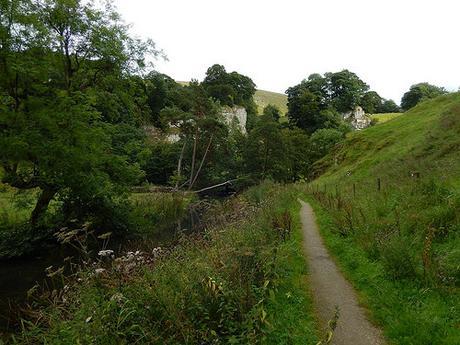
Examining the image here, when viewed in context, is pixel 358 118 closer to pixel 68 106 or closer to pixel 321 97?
pixel 321 97

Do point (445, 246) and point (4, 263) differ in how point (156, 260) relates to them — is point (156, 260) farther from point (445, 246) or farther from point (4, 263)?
point (4, 263)

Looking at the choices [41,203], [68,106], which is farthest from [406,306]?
[41,203]

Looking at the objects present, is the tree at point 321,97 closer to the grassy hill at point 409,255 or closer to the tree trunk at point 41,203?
the grassy hill at point 409,255

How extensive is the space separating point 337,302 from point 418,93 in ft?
368

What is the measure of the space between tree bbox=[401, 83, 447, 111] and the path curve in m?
105

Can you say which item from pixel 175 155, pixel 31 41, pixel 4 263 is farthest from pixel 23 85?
pixel 175 155

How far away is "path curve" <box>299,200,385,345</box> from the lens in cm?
582

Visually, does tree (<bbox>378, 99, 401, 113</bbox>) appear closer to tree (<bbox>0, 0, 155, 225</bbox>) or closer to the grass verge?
tree (<bbox>0, 0, 155, 225</bbox>)

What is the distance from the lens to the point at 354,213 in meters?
13.4

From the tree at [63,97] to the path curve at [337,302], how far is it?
1168cm

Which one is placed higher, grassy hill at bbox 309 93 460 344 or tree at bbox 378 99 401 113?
tree at bbox 378 99 401 113

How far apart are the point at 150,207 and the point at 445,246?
20.1 metres

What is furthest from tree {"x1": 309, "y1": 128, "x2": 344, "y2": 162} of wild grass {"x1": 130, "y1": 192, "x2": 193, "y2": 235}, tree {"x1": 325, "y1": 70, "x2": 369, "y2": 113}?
wild grass {"x1": 130, "y1": 192, "x2": 193, "y2": 235}

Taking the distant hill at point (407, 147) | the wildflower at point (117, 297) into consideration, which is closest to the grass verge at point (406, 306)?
the wildflower at point (117, 297)
